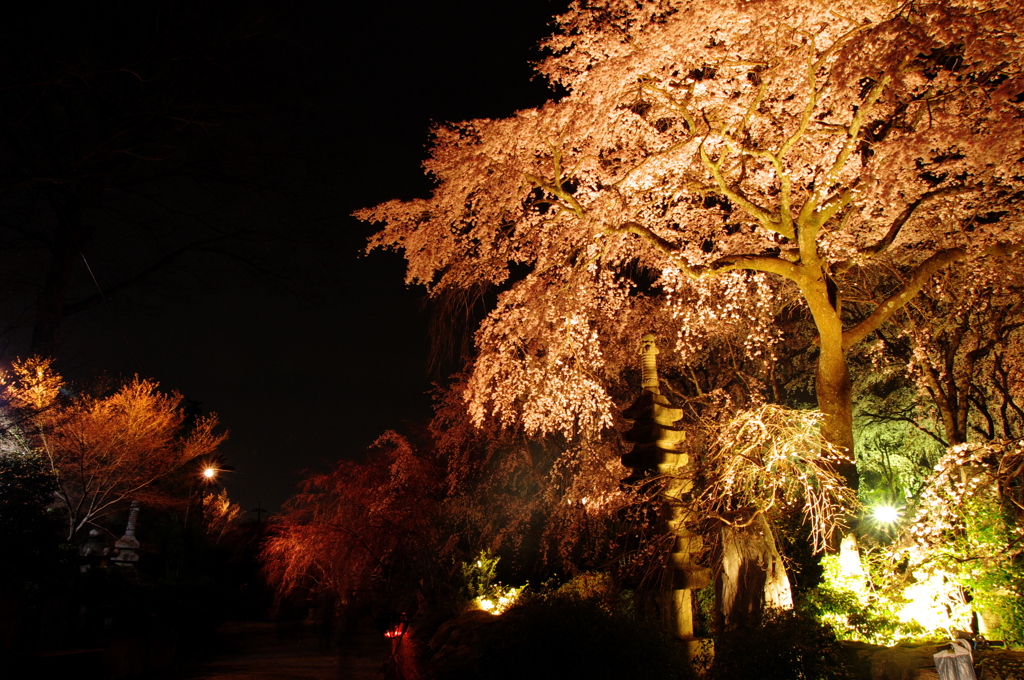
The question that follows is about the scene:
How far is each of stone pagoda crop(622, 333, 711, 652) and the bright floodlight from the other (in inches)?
399

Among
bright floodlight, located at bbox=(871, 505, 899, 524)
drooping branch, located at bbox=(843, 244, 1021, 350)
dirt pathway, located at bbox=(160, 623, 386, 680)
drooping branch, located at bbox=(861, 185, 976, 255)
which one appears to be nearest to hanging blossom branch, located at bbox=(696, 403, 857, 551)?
drooping branch, located at bbox=(843, 244, 1021, 350)

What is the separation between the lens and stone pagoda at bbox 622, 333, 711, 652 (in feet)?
23.9

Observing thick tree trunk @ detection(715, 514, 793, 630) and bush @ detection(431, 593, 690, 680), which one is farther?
thick tree trunk @ detection(715, 514, 793, 630)

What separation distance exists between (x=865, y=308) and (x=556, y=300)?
953 centimetres

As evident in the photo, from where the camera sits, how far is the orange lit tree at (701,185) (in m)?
7.58

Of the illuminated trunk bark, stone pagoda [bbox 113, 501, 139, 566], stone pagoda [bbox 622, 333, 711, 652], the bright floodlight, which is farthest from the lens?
stone pagoda [bbox 113, 501, 139, 566]

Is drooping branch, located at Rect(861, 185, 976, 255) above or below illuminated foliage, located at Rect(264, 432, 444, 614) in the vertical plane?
Answer: above

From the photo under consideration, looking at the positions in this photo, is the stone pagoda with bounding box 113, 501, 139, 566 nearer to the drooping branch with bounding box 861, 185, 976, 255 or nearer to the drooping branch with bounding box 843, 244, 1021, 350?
the drooping branch with bounding box 843, 244, 1021, 350

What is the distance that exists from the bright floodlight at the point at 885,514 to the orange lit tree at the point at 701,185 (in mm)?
8186

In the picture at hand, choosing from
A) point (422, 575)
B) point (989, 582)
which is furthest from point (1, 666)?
point (989, 582)

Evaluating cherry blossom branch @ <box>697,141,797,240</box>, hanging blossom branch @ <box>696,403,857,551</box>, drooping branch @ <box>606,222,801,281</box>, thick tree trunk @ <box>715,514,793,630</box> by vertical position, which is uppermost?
cherry blossom branch @ <box>697,141,797,240</box>

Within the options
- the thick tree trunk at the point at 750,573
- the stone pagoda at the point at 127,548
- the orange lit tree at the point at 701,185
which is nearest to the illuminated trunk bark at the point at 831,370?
the orange lit tree at the point at 701,185

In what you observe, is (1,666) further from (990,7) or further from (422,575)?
(990,7)

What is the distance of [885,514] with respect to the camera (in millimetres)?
15656
